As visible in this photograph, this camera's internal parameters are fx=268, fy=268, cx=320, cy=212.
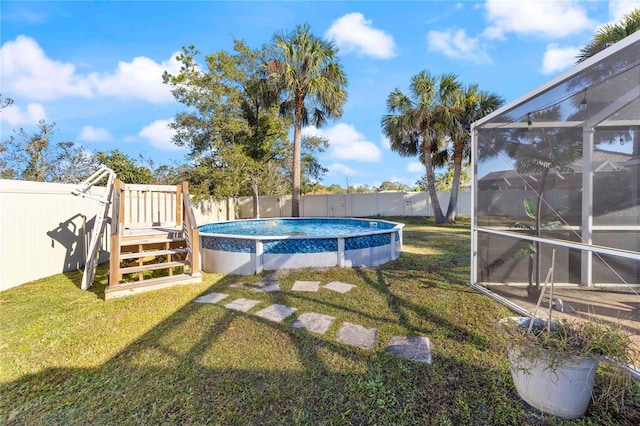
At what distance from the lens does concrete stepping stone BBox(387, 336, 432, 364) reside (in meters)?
2.31

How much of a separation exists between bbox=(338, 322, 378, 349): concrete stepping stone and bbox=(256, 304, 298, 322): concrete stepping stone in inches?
28.7

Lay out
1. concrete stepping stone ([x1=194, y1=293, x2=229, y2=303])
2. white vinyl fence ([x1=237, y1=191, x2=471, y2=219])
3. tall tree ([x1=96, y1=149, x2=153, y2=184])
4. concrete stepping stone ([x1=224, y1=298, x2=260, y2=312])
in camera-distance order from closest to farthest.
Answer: concrete stepping stone ([x1=224, y1=298, x2=260, y2=312]), concrete stepping stone ([x1=194, y1=293, x2=229, y2=303]), tall tree ([x1=96, y1=149, x2=153, y2=184]), white vinyl fence ([x1=237, y1=191, x2=471, y2=219])

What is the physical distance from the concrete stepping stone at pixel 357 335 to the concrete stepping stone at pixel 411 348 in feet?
0.60

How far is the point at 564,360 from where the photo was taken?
1578 mm

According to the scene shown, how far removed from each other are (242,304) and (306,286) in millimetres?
1030

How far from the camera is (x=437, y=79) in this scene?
12328mm

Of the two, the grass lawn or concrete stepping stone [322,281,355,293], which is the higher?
concrete stepping stone [322,281,355,293]

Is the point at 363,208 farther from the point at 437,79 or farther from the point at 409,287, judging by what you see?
the point at 409,287

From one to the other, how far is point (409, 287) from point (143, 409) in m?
3.39

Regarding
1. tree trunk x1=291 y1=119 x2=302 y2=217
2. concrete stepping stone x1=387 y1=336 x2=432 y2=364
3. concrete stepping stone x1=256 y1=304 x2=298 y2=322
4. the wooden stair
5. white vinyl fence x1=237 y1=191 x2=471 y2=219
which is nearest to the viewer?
concrete stepping stone x1=387 y1=336 x2=432 y2=364

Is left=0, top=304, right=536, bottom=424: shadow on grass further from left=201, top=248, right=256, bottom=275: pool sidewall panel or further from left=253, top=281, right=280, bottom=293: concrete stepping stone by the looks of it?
left=201, top=248, right=256, bottom=275: pool sidewall panel

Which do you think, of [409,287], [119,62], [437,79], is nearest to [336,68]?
[437,79]

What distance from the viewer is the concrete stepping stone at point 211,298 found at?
3662mm

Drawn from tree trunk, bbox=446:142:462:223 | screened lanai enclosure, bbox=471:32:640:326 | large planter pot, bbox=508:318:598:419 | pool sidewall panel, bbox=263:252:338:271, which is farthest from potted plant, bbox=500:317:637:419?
tree trunk, bbox=446:142:462:223
